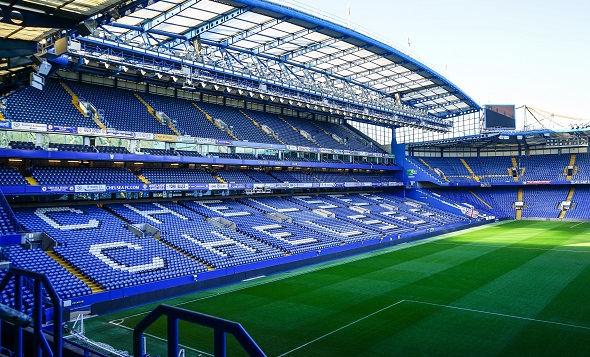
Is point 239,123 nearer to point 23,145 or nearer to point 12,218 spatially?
point 23,145

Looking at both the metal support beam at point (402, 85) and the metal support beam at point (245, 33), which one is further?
the metal support beam at point (402, 85)

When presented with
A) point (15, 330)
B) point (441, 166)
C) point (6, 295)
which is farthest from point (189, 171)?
point (441, 166)

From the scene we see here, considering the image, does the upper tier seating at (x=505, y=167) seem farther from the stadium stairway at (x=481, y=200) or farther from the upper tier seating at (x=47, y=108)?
the upper tier seating at (x=47, y=108)

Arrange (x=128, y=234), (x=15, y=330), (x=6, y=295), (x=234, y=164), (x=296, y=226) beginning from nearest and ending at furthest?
(x=15, y=330), (x=6, y=295), (x=128, y=234), (x=296, y=226), (x=234, y=164)

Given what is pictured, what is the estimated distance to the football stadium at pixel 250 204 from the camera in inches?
564

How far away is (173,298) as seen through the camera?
21.5 meters

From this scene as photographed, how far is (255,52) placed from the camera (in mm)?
37188

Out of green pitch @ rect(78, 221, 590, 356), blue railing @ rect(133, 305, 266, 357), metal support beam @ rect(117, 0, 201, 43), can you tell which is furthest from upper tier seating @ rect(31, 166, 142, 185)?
blue railing @ rect(133, 305, 266, 357)

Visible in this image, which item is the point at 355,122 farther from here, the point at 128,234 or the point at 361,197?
the point at 128,234

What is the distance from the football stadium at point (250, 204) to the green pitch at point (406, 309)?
0.13 m

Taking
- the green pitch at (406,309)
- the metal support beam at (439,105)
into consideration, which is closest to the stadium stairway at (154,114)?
the green pitch at (406,309)

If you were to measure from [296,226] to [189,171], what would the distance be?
405 inches

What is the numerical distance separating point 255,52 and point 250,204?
526 inches

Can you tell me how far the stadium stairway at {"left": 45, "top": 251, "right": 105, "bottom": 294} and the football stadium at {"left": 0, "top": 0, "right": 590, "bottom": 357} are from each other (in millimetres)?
95
